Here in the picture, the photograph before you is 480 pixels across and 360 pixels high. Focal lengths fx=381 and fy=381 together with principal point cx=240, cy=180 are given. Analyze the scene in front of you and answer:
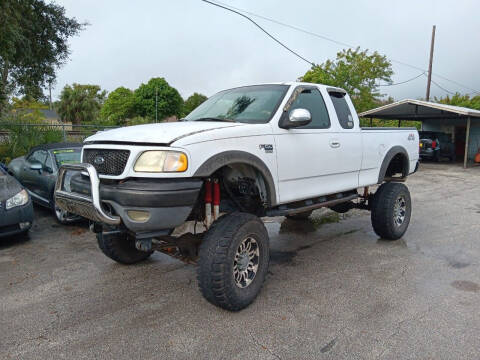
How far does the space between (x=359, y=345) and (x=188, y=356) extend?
134cm

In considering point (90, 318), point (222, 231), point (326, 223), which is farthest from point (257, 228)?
point (326, 223)

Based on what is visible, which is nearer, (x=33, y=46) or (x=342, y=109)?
(x=342, y=109)

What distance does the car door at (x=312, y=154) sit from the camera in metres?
4.03

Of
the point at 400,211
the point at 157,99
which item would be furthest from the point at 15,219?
the point at 157,99

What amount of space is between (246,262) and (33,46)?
13.1m

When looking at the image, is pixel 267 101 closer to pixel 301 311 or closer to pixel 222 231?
pixel 222 231

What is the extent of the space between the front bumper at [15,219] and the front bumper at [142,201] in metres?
3.04

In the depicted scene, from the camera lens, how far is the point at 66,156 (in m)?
7.91

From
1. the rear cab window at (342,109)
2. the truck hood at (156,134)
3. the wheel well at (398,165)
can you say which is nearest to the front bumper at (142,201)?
the truck hood at (156,134)

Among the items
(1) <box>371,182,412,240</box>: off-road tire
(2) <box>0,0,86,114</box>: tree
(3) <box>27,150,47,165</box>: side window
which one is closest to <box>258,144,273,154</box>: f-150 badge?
(1) <box>371,182,412,240</box>: off-road tire

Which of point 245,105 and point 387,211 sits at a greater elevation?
point 245,105

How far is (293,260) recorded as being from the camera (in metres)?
5.07

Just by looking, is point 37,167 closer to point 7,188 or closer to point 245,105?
point 7,188

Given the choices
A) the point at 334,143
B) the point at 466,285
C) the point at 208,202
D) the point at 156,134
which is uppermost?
the point at 156,134
